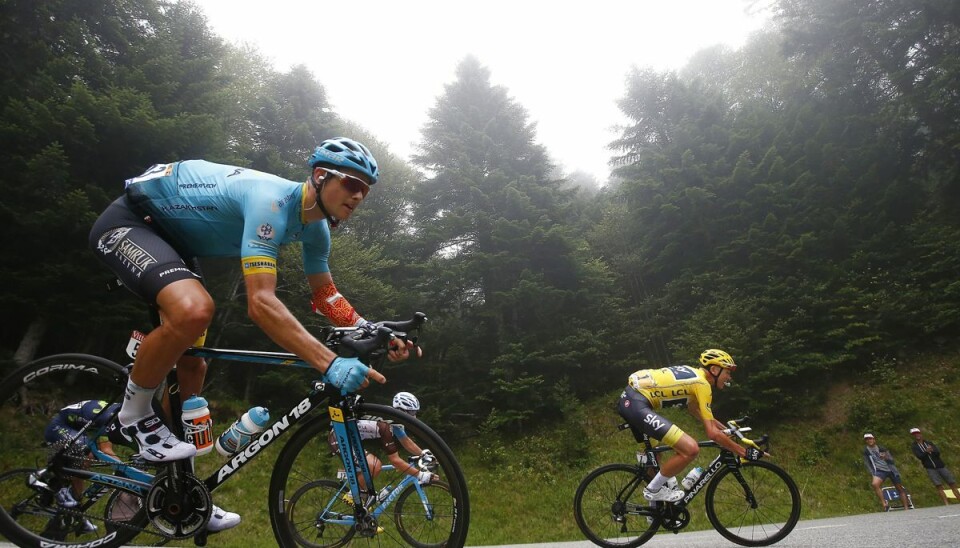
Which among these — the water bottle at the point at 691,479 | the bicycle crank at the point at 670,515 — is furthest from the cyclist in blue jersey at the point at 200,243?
the water bottle at the point at 691,479

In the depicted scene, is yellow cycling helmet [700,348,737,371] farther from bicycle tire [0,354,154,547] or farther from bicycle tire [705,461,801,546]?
bicycle tire [0,354,154,547]

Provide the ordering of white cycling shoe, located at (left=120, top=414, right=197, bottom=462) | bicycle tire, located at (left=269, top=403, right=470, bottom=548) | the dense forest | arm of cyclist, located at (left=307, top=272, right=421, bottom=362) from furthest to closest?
the dense forest, arm of cyclist, located at (left=307, top=272, right=421, bottom=362), white cycling shoe, located at (left=120, top=414, right=197, bottom=462), bicycle tire, located at (left=269, top=403, right=470, bottom=548)

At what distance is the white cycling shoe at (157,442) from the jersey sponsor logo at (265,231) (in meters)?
1.06

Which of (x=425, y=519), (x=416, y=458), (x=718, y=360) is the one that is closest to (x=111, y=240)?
(x=416, y=458)

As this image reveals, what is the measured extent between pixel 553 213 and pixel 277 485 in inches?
597

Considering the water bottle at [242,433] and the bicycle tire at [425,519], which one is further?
the water bottle at [242,433]

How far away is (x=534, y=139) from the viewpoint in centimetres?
1841

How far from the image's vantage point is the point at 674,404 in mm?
5504

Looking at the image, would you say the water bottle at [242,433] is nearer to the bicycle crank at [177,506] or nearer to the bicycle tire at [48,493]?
the bicycle crank at [177,506]

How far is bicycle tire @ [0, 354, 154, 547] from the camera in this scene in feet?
7.79

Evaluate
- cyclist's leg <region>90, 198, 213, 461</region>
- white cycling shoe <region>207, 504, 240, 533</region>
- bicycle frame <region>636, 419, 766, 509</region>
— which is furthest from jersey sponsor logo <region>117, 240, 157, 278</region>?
bicycle frame <region>636, 419, 766, 509</region>

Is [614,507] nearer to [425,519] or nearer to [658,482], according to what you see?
[658,482]

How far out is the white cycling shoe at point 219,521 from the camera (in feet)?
7.57

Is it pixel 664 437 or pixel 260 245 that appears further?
pixel 664 437
